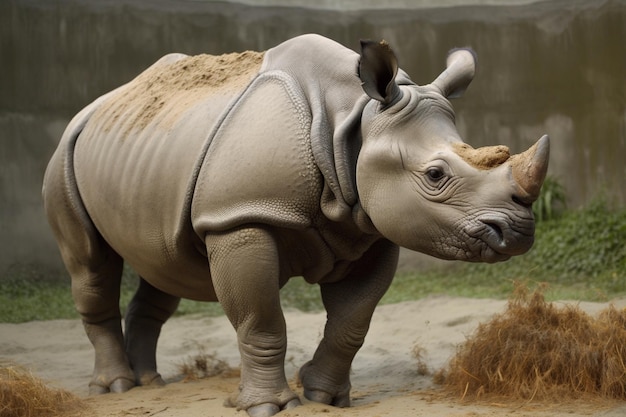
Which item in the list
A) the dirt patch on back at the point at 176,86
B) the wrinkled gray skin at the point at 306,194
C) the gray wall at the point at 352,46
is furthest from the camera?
the gray wall at the point at 352,46

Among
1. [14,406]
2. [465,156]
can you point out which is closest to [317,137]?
[465,156]

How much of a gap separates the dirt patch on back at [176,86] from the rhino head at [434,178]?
901 millimetres

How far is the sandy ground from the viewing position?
4941 millimetres

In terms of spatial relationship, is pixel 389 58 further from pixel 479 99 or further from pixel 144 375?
pixel 479 99

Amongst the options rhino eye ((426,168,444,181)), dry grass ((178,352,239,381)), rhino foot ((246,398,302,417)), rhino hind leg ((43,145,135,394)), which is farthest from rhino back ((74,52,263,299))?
rhino eye ((426,168,444,181))

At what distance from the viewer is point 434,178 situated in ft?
14.5

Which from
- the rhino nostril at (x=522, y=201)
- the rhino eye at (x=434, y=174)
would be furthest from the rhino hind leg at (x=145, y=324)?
the rhino nostril at (x=522, y=201)

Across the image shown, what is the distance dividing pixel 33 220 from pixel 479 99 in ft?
17.2

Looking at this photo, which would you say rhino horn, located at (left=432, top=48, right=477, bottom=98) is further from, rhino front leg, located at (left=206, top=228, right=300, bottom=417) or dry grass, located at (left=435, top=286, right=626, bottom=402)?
dry grass, located at (left=435, top=286, right=626, bottom=402)

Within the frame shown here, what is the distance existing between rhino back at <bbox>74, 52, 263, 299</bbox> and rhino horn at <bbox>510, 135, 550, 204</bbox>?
162 centimetres

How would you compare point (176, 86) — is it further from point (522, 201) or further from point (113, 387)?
point (522, 201)

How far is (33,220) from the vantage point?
11.3 meters

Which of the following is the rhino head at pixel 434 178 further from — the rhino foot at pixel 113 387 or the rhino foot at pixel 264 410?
the rhino foot at pixel 113 387

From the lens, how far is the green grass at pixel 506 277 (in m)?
9.34
